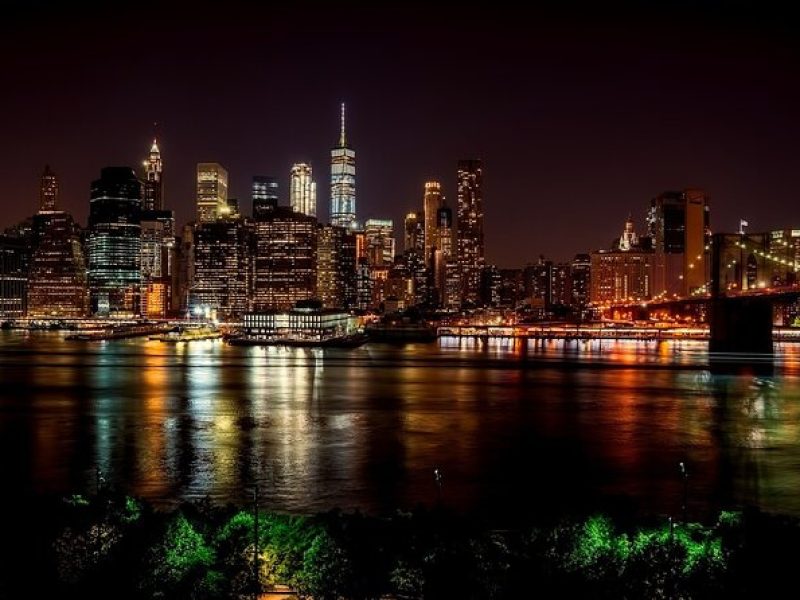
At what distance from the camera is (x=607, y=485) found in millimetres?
20312

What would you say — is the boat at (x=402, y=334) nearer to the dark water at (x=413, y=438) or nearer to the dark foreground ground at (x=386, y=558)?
the dark water at (x=413, y=438)

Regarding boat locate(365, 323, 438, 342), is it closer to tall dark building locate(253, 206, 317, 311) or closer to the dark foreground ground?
tall dark building locate(253, 206, 317, 311)

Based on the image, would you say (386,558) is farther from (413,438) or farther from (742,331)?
(742,331)

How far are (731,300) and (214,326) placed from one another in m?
93.1

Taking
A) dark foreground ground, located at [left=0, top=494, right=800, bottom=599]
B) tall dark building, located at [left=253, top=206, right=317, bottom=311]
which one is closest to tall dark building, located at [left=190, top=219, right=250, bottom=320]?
tall dark building, located at [left=253, top=206, right=317, bottom=311]

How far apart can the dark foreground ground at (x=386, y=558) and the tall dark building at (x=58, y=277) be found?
172 meters

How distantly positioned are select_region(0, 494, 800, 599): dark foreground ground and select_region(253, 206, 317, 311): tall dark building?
14767 centimetres

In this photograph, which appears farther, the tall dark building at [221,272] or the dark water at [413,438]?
the tall dark building at [221,272]

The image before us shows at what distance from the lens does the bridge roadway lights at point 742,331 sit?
6075 cm

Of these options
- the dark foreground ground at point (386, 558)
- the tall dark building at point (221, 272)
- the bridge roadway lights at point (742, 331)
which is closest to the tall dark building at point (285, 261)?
the tall dark building at point (221, 272)

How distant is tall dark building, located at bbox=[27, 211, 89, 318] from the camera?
17475 cm

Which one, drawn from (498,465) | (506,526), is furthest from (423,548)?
(498,465)

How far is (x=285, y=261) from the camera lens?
6265 inches

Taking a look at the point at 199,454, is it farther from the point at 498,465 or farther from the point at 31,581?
the point at 31,581
